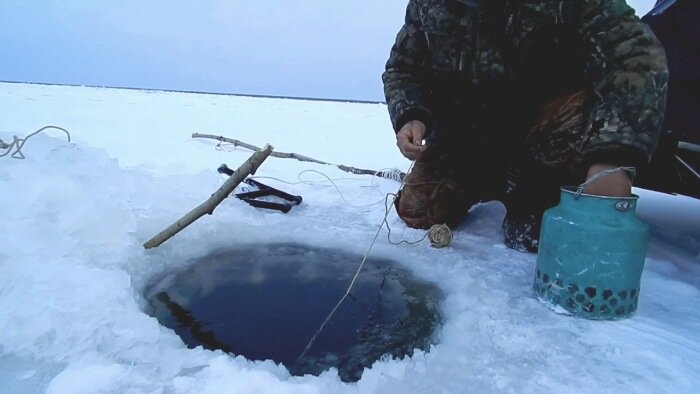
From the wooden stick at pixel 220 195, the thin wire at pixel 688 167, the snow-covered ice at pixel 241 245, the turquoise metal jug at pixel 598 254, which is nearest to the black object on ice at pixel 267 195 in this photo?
the snow-covered ice at pixel 241 245

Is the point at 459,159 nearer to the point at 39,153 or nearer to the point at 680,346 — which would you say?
the point at 680,346

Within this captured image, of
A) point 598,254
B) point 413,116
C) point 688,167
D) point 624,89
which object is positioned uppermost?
point 624,89

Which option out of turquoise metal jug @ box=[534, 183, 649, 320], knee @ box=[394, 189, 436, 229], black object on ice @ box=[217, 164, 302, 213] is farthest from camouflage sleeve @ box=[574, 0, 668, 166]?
black object on ice @ box=[217, 164, 302, 213]

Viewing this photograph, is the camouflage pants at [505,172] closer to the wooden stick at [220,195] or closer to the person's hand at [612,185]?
the person's hand at [612,185]

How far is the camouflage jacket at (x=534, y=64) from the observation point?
1.42 metres

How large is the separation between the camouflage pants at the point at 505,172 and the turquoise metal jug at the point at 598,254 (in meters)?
0.46

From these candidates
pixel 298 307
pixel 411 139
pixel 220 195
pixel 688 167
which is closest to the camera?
pixel 298 307

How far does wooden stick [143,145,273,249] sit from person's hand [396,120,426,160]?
0.59 m

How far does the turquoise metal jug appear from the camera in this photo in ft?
4.22

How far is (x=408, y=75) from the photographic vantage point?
2260mm

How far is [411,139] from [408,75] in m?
0.45

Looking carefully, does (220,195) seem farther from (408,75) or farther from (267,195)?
(408,75)

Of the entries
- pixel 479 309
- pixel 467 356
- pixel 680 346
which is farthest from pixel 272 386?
pixel 680 346

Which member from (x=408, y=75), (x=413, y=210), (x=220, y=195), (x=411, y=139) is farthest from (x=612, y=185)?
(x=220, y=195)
